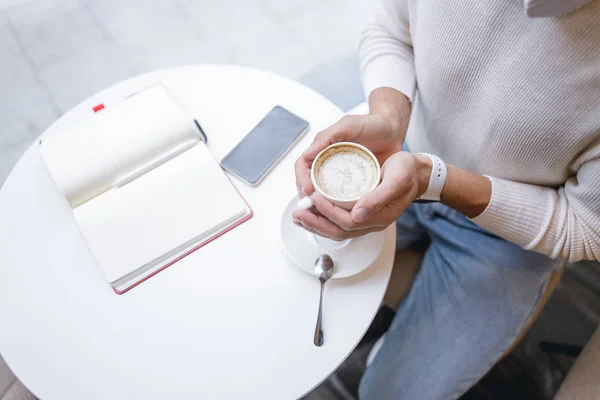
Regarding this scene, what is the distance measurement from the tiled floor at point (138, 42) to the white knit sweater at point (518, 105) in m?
0.87

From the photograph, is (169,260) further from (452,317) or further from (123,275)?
(452,317)

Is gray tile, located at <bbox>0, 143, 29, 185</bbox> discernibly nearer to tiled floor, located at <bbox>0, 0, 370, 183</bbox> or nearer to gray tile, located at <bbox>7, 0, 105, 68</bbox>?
tiled floor, located at <bbox>0, 0, 370, 183</bbox>

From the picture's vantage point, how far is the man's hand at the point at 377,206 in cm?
69

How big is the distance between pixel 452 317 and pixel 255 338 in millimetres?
444

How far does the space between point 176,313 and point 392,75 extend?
2.27ft

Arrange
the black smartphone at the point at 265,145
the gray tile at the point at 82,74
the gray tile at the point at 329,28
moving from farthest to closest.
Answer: the gray tile at the point at 329,28
the gray tile at the point at 82,74
the black smartphone at the point at 265,145

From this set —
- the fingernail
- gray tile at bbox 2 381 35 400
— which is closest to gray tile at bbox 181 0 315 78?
the fingernail

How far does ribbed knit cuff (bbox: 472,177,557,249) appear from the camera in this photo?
85 centimetres

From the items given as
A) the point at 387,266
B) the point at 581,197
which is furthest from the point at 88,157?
the point at 581,197

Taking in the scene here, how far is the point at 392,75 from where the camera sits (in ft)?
3.28

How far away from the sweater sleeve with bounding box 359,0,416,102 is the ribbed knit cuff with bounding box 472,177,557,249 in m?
0.30

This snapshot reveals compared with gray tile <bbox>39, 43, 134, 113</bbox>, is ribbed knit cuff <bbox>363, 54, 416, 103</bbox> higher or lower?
higher

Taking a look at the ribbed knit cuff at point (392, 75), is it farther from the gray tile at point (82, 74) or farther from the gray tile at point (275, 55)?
the gray tile at point (82, 74)

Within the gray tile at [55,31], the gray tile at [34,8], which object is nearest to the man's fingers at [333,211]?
the gray tile at [55,31]
